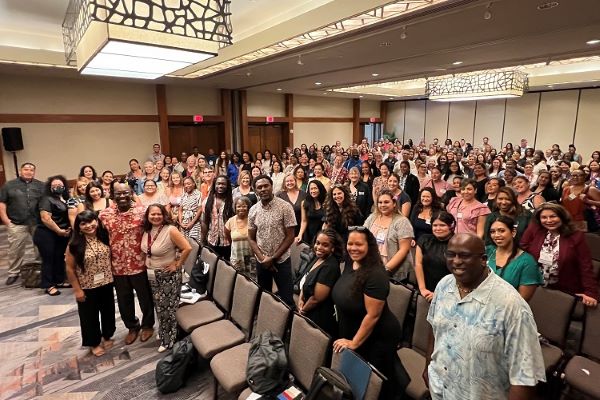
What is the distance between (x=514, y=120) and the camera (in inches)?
543

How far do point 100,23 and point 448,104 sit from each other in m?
15.9

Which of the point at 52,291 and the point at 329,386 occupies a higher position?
the point at 329,386

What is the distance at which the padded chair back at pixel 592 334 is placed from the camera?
248cm

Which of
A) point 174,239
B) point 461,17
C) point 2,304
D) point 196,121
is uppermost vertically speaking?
point 461,17

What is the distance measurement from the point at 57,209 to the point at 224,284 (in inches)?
115

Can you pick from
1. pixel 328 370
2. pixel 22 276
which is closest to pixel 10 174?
pixel 22 276

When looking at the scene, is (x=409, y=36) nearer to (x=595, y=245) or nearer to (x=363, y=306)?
(x=595, y=245)

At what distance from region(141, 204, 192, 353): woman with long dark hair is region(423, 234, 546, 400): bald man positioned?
2.44 m

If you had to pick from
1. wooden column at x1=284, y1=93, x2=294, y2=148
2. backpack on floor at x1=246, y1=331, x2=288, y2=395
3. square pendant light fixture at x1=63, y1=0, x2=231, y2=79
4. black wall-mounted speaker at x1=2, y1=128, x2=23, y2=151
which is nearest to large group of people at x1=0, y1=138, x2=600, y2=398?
backpack on floor at x1=246, y1=331, x2=288, y2=395

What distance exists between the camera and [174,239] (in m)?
3.21

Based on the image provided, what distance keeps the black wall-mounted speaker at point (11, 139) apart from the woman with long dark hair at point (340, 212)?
26.2 ft

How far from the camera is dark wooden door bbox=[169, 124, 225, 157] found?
11.5m

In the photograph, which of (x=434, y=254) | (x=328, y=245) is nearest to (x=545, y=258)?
(x=434, y=254)

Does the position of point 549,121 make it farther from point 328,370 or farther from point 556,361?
point 328,370
